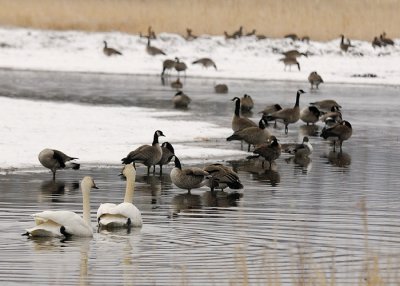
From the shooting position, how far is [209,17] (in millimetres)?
58156

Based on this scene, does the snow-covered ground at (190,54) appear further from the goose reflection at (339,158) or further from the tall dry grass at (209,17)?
the goose reflection at (339,158)

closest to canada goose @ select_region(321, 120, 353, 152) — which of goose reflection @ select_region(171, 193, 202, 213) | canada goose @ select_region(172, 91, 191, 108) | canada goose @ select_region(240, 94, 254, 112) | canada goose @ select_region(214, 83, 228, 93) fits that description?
goose reflection @ select_region(171, 193, 202, 213)

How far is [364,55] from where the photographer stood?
5434 centimetres

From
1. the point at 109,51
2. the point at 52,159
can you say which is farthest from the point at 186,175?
the point at 109,51

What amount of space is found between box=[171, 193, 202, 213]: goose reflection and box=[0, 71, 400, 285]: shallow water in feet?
0.07

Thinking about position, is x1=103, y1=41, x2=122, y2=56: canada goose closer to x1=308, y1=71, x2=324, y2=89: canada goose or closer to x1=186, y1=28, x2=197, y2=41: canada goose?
x1=186, y1=28, x2=197, y2=41: canada goose

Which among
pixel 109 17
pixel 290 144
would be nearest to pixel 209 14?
pixel 109 17

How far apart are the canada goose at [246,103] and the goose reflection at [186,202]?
14304mm

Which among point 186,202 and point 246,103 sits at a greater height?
point 246,103

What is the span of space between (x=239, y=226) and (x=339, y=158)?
28.4 ft

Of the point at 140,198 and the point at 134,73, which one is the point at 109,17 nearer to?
the point at 134,73

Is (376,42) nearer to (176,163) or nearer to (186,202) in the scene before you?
(176,163)

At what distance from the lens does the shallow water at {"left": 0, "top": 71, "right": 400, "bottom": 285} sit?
1026cm

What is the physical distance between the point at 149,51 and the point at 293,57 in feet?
23.6
